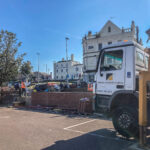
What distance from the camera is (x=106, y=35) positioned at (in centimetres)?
3478

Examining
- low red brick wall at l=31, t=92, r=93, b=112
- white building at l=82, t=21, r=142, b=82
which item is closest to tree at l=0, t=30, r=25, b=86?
low red brick wall at l=31, t=92, r=93, b=112

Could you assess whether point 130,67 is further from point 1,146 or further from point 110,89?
point 1,146

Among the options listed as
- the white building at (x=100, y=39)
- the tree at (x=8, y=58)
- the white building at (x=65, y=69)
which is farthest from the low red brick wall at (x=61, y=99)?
the white building at (x=65, y=69)

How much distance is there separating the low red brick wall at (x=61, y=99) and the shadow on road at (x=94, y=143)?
14.6 ft

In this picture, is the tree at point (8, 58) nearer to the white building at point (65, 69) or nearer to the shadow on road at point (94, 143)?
the shadow on road at point (94, 143)

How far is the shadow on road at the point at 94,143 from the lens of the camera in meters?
4.52

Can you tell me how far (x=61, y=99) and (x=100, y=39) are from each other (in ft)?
86.9

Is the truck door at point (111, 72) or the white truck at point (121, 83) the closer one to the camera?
the white truck at point (121, 83)

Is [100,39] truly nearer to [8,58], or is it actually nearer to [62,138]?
[8,58]

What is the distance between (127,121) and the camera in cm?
502

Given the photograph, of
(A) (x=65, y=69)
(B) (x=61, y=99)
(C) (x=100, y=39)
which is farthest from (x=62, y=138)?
(A) (x=65, y=69)

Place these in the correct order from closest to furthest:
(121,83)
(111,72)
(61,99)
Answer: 1. (121,83)
2. (111,72)
3. (61,99)

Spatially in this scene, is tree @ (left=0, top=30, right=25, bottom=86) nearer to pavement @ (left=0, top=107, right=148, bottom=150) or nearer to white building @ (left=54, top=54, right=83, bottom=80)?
pavement @ (left=0, top=107, right=148, bottom=150)

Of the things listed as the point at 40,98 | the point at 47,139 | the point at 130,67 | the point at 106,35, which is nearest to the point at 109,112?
the point at 130,67
